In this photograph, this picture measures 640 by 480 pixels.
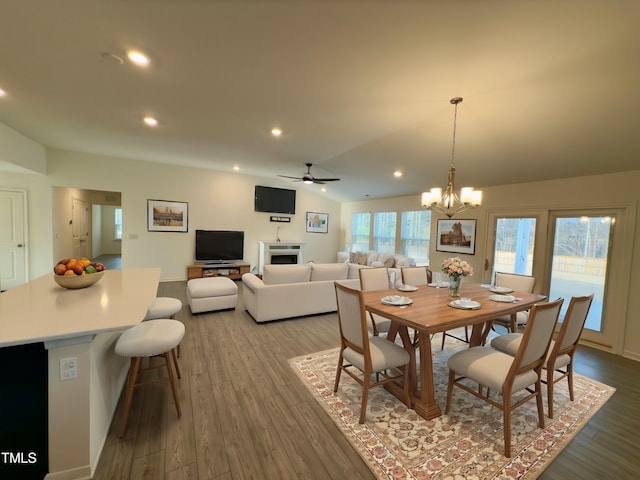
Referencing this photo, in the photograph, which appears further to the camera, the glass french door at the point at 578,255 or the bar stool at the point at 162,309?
the glass french door at the point at 578,255

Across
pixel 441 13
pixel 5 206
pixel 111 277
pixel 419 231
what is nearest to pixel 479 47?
pixel 441 13

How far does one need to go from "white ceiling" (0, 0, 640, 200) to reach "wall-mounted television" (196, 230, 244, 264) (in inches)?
115

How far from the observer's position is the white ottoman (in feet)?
14.3

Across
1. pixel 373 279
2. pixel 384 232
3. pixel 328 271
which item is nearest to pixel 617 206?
pixel 373 279

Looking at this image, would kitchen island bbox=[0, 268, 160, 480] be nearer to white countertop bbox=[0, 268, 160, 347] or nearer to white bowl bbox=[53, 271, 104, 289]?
white countertop bbox=[0, 268, 160, 347]

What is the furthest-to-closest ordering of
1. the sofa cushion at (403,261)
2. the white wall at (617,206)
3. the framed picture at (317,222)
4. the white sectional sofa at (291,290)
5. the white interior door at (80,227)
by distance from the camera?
the framed picture at (317,222) → the white interior door at (80,227) → the sofa cushion at (403,261) → the white sectional sofa at (291,290) → the white wall at (617,206)

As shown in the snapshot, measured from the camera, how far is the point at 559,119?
286 centimetres

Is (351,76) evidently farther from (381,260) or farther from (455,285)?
(381,260)

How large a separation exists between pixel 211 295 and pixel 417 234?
16.5 ft

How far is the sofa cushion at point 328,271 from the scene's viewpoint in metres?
4.49

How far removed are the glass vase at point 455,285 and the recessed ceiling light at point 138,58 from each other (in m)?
3.52

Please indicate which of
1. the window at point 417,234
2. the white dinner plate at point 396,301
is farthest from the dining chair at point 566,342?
the window at point 417,234

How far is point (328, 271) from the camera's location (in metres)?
4.60

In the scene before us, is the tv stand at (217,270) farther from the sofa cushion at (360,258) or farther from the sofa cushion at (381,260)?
the sofa cushion at (381,260)
